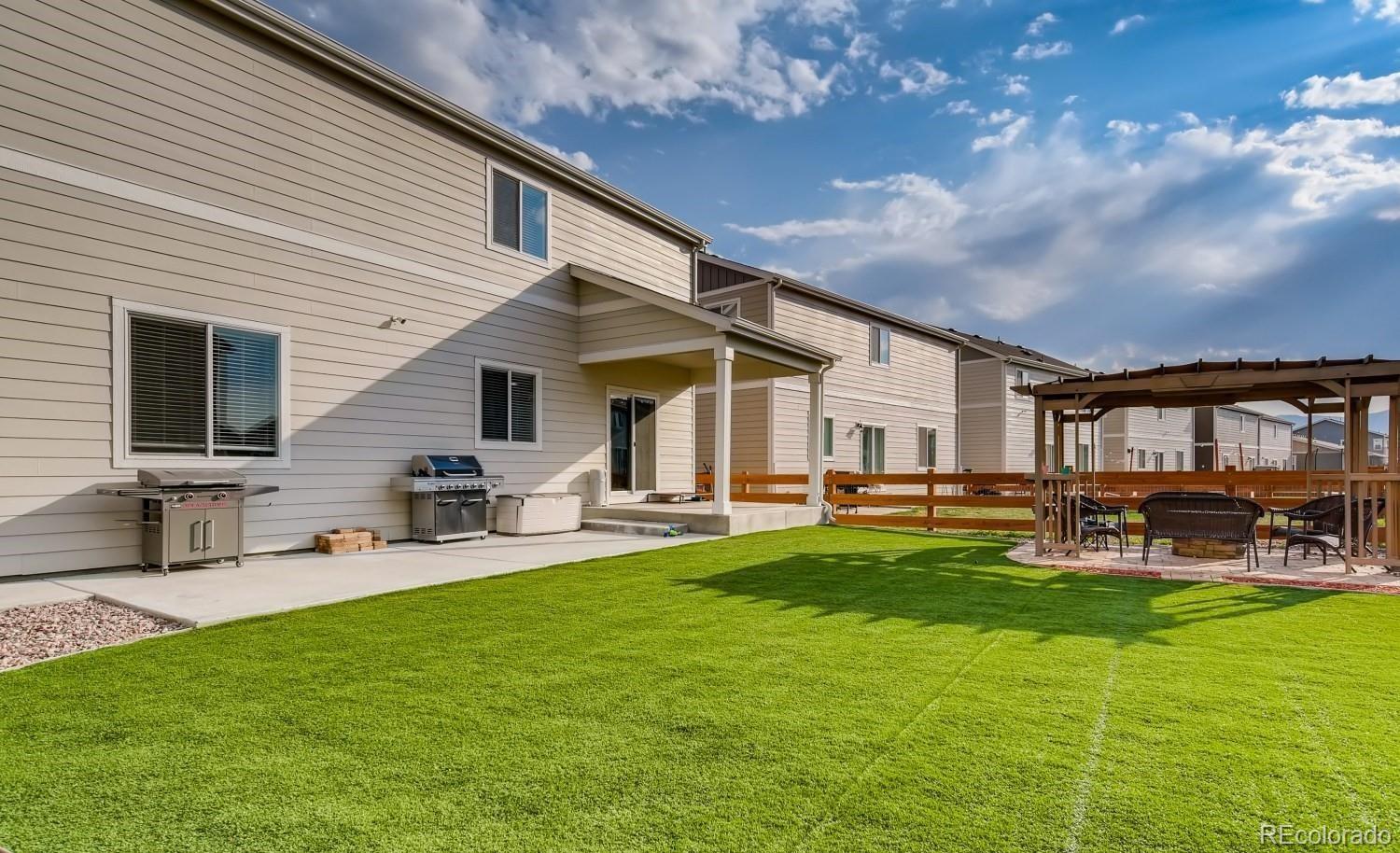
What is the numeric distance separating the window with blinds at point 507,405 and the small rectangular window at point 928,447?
15156mm

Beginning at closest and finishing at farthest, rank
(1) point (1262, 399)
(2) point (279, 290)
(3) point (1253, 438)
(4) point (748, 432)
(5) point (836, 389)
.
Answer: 1. (2) point (279, 290)
2. (1) point (1262, 399)
3. (4) point (748, 432)
4. (5) point (836, 389)
5. (3) point (1253, 438)

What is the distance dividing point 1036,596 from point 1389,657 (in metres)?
2.38

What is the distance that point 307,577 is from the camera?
6910 millimetres

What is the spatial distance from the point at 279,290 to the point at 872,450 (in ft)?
53.4

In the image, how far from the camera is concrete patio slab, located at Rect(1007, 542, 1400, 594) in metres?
7.05

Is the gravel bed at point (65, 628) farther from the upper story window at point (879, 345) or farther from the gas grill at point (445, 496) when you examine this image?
the upper story window at point (879, 345)

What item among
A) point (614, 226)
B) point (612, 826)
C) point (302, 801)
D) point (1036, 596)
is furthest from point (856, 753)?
point (614, 226)

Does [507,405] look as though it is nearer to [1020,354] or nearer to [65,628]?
[65,628]

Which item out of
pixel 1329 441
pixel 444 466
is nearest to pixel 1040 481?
pixel 444 466

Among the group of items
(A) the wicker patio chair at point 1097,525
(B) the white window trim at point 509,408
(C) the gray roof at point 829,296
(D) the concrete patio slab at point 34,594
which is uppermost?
(C) the gray roof at point 829,296

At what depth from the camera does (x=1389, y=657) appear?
4355 millimetres

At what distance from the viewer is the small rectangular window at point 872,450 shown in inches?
806

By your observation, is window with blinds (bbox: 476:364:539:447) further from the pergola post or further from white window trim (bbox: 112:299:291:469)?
the pergola post

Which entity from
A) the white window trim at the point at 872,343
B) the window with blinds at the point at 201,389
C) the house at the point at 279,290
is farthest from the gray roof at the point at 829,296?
the window with blinds at the point at 201,389
